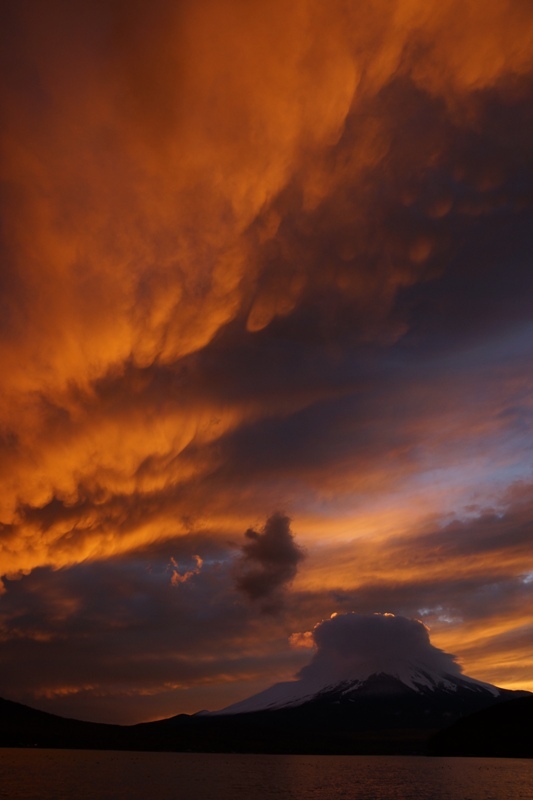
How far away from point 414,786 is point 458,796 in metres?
36.5

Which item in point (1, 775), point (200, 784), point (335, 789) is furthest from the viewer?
point (1, 775)

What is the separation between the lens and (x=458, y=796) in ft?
478

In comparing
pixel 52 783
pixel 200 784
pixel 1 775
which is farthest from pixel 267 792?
pixel 1 775

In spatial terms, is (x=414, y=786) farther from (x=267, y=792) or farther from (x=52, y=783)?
(x=52, y=783)

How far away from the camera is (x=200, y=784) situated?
177 meters

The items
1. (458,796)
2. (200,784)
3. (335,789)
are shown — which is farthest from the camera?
(200,784)

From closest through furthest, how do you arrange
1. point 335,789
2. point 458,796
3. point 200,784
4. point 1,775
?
1. point 458,796
2. point 335,789
3. point 200,784
4. point 1,775

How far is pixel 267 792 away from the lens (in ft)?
499

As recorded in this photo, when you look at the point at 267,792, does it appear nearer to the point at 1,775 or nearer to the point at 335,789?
the point at 335,789

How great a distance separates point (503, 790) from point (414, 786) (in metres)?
24.4

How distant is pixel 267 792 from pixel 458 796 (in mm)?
44174

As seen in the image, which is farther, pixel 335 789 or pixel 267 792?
pixel 335 789

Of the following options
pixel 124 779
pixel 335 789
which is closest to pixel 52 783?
pixel 124 779

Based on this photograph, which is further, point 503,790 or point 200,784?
point 200,784
